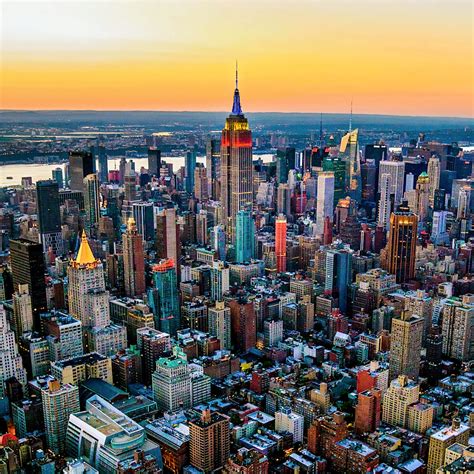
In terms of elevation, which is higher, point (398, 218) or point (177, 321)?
point (398, 218)

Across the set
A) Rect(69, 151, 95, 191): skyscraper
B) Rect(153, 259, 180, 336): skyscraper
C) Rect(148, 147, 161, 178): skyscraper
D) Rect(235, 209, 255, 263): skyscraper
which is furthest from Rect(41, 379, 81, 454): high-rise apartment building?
Rect(148, 147, 161, 178): skyscraper

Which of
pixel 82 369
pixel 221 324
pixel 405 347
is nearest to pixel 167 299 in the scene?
pixel 221 324

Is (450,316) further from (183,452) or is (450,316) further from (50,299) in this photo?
(50,299)

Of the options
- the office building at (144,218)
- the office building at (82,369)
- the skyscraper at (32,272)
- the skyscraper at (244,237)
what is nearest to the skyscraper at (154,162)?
the office building at (144,218)

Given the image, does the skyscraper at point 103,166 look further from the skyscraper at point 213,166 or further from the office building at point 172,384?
the office building at point 172,384

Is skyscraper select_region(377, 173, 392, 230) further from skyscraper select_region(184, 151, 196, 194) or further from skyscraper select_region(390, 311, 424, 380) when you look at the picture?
skyscraper select_region(390, 311, 424, 380)

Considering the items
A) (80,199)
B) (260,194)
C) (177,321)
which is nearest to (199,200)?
(260,194)
